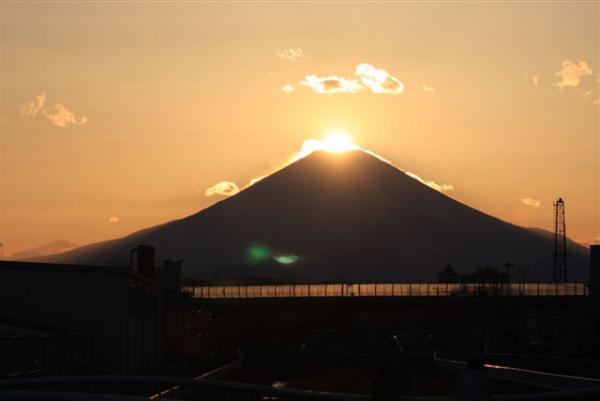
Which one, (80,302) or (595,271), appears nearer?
(80,302)

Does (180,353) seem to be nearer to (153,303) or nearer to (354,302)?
(153,303)

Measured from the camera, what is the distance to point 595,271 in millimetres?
114875

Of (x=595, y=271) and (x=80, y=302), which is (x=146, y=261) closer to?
(x=80, y=302)

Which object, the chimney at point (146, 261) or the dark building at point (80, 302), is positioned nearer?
the dark building at point (80, 302)

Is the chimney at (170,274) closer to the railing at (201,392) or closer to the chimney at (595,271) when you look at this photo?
the chimney at (595,271)

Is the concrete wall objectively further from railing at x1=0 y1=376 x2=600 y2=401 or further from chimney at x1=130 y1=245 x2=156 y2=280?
chimney at x1=130 y1=245 x2=156 y2=280

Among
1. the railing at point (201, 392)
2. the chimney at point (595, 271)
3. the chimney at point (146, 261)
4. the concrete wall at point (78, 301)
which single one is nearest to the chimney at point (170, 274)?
the chimney at point (146, 261)

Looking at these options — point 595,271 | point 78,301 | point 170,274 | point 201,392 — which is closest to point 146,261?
point 170,274

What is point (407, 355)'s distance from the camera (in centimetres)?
11656

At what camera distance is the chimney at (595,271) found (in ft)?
373

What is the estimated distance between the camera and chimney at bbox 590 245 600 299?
373 ft

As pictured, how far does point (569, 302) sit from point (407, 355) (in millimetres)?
42158

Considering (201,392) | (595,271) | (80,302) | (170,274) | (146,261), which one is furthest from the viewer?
(170,274)

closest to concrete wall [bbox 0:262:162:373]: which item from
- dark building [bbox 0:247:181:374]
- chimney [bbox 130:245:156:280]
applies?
dark building [bbox 0:247:181:374]
